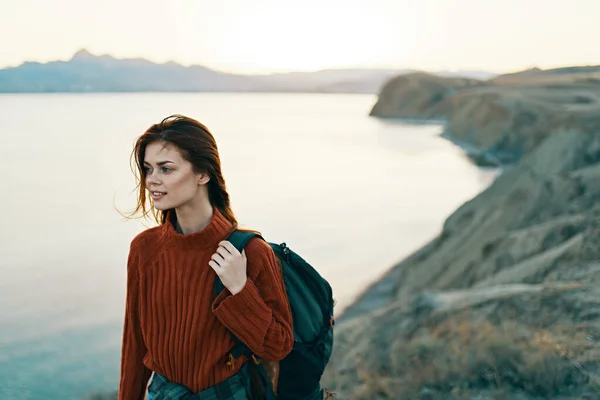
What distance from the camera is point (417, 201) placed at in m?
30.1

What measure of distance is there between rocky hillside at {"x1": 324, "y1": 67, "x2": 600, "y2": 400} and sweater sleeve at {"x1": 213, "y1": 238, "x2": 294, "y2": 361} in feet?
8.54

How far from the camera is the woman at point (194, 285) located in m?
2.08

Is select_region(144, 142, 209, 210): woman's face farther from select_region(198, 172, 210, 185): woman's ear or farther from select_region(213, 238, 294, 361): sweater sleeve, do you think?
select_region(213, 238, 294, 361): sweater sleeve

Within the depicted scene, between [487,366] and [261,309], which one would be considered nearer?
[261,309]

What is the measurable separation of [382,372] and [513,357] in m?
1.31

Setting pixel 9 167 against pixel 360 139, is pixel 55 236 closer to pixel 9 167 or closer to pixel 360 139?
pixel 9 167

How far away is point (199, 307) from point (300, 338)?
14.8 inches

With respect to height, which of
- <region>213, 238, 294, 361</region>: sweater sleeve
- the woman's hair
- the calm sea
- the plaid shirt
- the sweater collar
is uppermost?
the woman's hair

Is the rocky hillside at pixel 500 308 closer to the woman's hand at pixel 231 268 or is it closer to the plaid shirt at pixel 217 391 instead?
the plaid shirt at pixel 217 391

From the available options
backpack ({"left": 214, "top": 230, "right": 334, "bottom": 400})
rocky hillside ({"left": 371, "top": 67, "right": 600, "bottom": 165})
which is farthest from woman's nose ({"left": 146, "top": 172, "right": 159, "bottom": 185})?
rocky hillside ({"left": 371, "top": 67, "right": 600, "bottom": 165})

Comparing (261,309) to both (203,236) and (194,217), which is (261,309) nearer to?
(203,236)

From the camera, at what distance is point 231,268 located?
2035 mm

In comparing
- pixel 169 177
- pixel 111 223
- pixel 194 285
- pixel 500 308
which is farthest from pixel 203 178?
pixel 111 223

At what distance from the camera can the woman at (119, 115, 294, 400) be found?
6.82 ft
